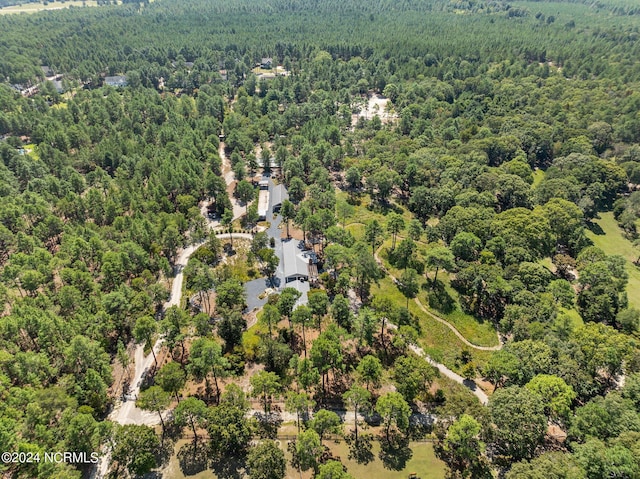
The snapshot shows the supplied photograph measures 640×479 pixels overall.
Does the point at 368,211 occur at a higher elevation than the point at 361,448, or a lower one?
higher

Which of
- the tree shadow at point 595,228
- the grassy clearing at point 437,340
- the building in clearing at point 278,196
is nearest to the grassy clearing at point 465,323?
the grassy clearing at point 437,340

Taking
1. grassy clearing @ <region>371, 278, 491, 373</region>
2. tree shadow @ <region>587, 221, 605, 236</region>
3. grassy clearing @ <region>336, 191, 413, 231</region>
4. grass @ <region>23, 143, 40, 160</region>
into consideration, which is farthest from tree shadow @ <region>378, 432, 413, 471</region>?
grass @ <region>23, 143, 40, 160</region>

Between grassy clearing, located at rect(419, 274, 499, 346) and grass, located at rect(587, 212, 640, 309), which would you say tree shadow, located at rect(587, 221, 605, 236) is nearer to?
grass, located at rect(587, 212, 640, 309)

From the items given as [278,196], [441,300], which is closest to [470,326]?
[441,300]

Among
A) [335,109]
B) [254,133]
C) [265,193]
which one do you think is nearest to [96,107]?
[254,133]

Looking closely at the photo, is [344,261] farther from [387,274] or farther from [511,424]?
[511,424]

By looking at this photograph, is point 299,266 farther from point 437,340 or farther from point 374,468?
point 374,468
